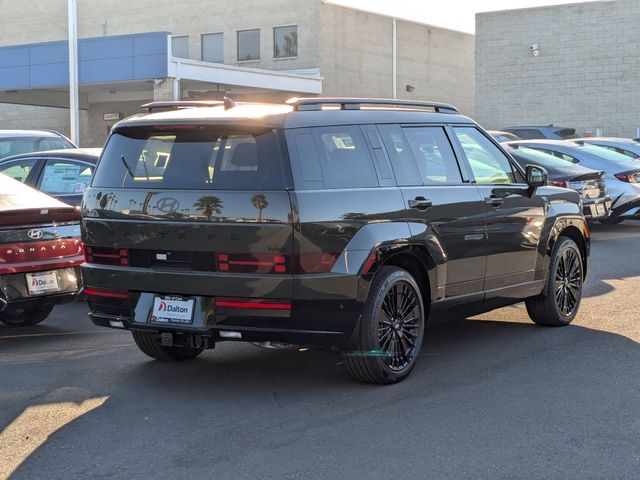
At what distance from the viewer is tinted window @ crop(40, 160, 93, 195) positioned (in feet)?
34.7

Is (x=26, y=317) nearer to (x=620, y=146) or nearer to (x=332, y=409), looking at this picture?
(x=332, y=409)

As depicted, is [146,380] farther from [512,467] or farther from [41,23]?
[41,23]

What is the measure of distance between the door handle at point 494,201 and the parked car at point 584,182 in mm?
6778

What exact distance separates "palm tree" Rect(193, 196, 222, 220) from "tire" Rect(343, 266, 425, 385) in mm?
1160

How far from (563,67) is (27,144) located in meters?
26.3

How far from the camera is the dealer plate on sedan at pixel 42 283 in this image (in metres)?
7.73

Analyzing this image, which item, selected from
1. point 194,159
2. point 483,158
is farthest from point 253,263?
point 483,158

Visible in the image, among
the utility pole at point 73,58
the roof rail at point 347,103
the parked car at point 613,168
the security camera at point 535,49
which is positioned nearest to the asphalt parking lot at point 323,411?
the roof rail at point 347,103

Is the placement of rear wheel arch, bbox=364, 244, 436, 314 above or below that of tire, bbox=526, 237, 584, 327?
above

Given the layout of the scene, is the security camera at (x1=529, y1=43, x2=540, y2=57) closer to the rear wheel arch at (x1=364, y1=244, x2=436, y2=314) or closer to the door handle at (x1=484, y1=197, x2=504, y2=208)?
the door handle at (x1=484, y1=197, x2=504, y2=208)

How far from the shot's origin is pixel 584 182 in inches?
563

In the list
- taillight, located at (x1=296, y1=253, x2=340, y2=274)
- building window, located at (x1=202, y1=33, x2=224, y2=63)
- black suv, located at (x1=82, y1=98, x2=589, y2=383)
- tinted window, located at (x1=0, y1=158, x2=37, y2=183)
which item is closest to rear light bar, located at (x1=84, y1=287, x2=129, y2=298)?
black suv, located at (x1=82, y1=98, x2=589, y2=383)

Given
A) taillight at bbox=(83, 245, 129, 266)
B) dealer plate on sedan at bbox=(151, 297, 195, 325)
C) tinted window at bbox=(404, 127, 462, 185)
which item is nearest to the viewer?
dealer plate on sedan at bbox=(151, 297, 195, 325)

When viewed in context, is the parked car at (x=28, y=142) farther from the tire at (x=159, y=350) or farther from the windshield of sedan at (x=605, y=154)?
the windshield of sedan at (x=605, y=154)
